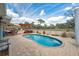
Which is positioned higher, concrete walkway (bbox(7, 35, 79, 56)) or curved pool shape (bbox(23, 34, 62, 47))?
curved pool shape (bbox(23, 34, 62, 47))

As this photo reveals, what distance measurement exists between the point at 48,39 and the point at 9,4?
448mm

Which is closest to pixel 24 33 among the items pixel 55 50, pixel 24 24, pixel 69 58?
pixel 24 24

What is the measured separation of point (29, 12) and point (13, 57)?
406 mm

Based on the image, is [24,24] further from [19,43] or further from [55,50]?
[55,50]

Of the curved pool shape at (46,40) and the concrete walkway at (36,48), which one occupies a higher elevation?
the curved pool shape at (46,40)

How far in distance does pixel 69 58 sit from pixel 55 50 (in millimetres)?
134

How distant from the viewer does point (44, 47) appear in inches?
43.8

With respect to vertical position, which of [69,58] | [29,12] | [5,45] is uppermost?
[29,12]

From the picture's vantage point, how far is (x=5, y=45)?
1.12 metres

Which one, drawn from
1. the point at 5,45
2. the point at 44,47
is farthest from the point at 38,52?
the point at 5,45

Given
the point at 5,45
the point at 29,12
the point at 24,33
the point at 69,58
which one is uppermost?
the point at 29,12

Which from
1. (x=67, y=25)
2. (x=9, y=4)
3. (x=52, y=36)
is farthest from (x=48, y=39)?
(x=9, y=4)

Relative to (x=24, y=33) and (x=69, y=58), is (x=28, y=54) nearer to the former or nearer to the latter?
(x=24, y=33)

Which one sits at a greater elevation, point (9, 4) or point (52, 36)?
point (9, 4)
